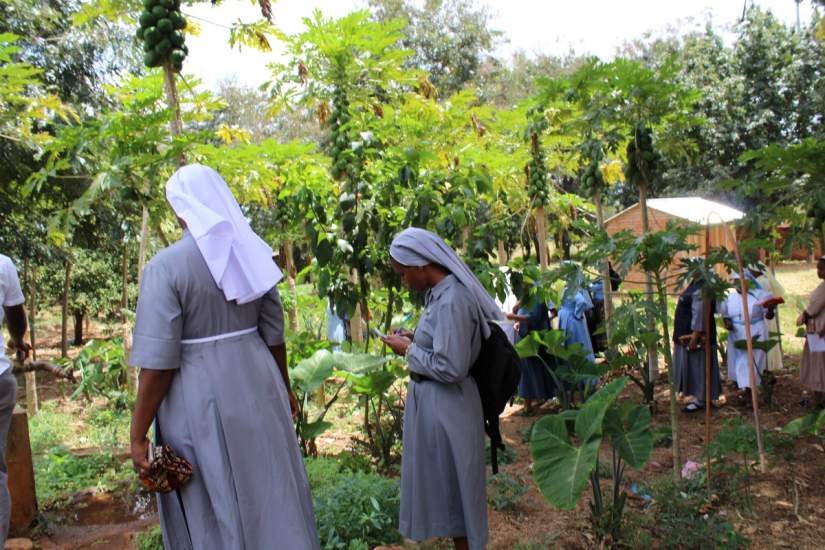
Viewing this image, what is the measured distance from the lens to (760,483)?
4.66 m

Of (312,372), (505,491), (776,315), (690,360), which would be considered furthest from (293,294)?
(776,315)

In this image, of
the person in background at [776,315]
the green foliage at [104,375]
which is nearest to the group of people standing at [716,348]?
the person in background at [776,315]

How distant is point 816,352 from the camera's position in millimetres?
6535

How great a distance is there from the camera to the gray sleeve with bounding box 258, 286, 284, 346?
9.21ft

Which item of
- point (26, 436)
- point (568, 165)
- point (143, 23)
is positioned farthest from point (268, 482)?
point (568, 165)

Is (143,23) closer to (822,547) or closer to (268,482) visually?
(268,482)

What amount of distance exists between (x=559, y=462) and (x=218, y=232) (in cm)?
188

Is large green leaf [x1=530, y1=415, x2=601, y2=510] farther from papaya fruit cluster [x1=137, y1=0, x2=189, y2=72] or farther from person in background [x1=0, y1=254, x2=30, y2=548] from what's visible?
papaya fruit cluster [x1=137, y1=0, x2=189, y2=72]

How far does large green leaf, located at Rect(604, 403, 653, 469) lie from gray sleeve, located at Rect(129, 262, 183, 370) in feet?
6.89

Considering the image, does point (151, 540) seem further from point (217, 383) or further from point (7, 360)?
point (217, 383)

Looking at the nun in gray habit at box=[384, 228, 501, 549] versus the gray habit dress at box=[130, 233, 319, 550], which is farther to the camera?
the nun in gray habit at box=[384, 228, 501, 549]

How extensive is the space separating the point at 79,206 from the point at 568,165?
5.81 m

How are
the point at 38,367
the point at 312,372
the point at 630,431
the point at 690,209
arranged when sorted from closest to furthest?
the point at 630,431
the point at 38,367
the point at 312,372
the point at 690,209

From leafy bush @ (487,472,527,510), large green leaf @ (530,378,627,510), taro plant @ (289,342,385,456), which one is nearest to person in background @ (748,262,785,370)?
leafy bush @ (487,472,527,510)
